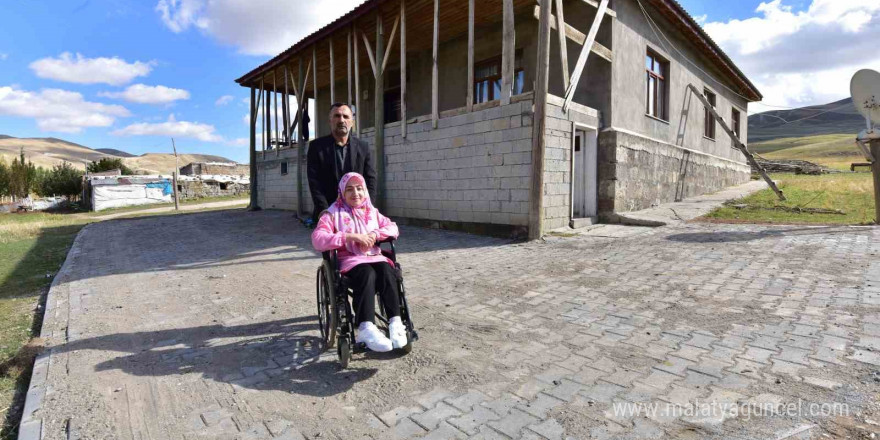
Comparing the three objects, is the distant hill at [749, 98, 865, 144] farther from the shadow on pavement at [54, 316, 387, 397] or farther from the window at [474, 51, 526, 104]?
the shadow on pavement at [54, 316, 387, 397]

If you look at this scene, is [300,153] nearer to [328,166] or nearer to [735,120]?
[328,166]

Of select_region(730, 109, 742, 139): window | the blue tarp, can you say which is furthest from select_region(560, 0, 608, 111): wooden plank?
the blue tarp

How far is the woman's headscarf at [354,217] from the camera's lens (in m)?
3.04

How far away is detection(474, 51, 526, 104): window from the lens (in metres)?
11.0

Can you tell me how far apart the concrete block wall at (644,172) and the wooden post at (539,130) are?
2600 mm

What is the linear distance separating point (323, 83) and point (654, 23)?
12.3 meters

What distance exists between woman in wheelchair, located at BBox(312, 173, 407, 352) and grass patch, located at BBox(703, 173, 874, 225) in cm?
889

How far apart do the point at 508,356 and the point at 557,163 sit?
6.10 metres

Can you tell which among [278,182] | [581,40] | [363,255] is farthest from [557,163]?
[278,182]

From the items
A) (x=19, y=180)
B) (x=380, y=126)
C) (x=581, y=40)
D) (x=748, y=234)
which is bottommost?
(x=748, y=234)

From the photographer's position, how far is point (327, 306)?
10.3 feet

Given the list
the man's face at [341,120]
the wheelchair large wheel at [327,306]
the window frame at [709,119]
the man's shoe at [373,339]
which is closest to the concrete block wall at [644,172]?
the window frame at [709,119]

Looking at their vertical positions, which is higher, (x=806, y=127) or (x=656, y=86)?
(x=806, y=127)

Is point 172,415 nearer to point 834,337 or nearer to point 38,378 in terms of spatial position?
point 38,378
